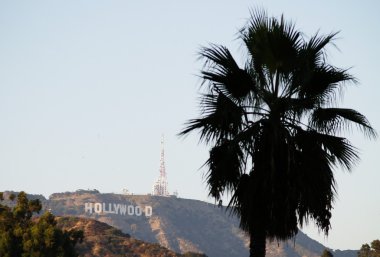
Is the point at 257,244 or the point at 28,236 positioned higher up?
the point at 28,236

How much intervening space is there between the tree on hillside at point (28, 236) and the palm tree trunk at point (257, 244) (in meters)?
57.4

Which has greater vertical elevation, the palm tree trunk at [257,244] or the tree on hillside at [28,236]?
the tree on hillside at [28,236]

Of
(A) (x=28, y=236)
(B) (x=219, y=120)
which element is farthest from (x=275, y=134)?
(A) (x=28, y=236)

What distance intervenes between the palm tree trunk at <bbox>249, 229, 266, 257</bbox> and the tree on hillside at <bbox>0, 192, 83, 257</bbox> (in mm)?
57424

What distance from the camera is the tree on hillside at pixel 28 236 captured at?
79.1 m

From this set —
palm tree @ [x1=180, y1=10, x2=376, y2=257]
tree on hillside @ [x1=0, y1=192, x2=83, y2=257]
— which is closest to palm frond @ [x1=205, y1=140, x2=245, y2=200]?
palm tree @ [x1=180, y1=10, x2=376, y2=257]

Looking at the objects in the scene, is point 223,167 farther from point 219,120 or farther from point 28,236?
point 28,236

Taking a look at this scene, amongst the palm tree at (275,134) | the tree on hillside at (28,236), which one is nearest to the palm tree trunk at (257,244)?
the palm tree at (275,134)

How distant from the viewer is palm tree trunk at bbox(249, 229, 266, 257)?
21906 mm

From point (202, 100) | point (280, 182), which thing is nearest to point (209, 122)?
point (202, 100)

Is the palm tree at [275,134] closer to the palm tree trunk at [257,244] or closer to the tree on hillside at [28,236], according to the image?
the palm tree trunk at [257,244]

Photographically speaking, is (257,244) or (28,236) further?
(28,236)

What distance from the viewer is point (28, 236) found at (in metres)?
80.2

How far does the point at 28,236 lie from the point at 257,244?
198 feet
